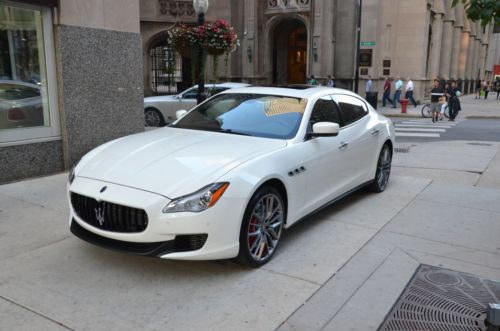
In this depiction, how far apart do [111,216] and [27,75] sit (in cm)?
470

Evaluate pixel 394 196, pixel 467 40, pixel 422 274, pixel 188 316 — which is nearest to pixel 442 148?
pixel 394 196

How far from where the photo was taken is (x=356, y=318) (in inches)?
140

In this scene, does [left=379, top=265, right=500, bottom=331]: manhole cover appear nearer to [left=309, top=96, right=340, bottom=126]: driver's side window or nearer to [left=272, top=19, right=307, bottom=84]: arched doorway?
[left=309, top=96, right=340, bottom=126]: driver's side window

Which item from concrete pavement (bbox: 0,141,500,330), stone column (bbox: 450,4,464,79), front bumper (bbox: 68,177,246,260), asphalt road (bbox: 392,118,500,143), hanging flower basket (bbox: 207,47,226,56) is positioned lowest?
asphalt road (bbox: 392,118,500,143)

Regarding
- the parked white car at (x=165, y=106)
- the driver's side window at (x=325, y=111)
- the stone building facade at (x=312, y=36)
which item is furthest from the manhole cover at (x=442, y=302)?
the stone building facade at (x=312, y=36)

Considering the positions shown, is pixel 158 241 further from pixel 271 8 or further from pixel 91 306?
pixel 271 8

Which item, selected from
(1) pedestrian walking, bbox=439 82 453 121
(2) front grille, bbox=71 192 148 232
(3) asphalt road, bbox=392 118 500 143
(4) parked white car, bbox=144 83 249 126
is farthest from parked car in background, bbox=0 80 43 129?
(1) pedestrian walking, bbox=439 82 453 121

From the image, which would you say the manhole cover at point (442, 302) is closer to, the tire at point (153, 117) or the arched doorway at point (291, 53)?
the tire at point (153, 117)

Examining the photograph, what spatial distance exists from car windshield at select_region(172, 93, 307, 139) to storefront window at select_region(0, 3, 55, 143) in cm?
303

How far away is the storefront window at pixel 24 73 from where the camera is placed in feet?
23.8

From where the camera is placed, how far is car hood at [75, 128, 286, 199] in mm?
3933

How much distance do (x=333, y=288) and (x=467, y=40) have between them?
5113 centimetres

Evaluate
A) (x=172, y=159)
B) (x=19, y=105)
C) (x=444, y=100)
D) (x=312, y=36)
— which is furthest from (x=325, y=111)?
(x=312, y=36)

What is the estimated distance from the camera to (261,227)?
437 cm
